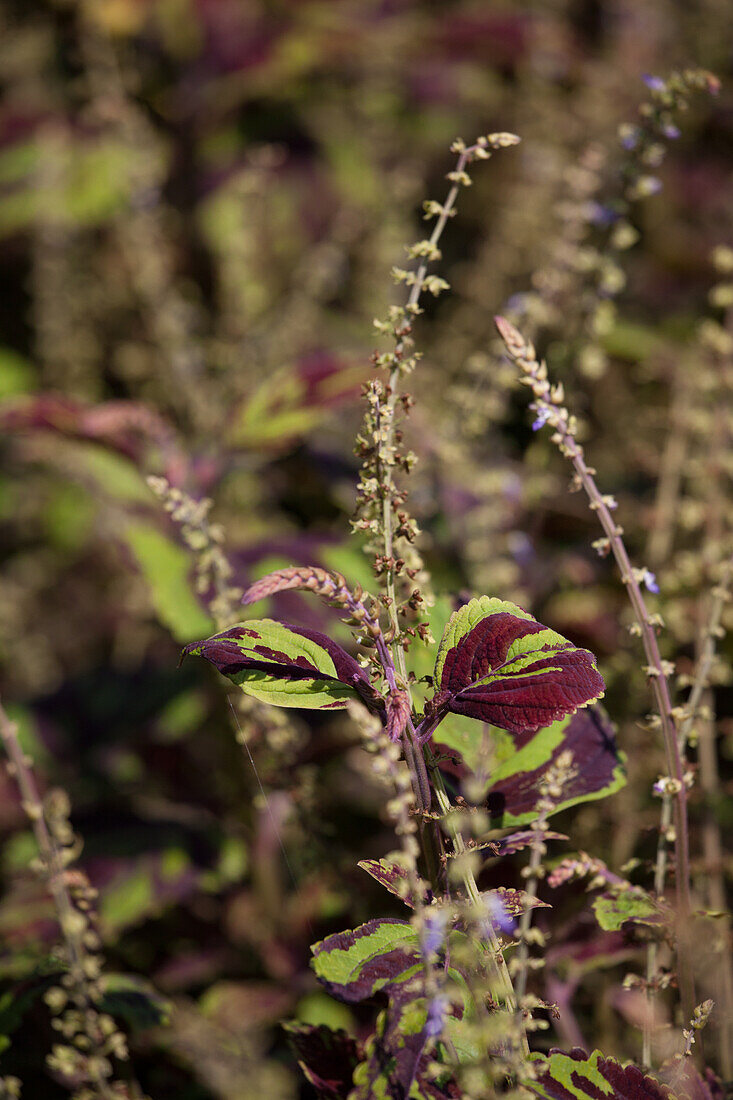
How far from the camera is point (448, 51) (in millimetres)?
2508

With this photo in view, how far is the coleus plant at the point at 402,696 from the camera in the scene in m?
0.54

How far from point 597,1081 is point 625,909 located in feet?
0.38

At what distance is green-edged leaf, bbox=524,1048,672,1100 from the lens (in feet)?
1.92

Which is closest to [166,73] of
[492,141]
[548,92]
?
[548,92]

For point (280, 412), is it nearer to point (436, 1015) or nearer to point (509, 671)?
point (509, 671)

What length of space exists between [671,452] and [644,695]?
1.38 feet

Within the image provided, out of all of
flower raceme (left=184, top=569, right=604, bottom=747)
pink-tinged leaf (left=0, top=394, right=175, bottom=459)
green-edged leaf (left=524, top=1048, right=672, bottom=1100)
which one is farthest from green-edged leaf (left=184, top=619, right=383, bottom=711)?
pink-tinged leaf (left=0, top=394, right=175, bottom=459)

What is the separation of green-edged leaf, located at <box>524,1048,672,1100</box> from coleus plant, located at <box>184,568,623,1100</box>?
6cm

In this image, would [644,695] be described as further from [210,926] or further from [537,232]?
[537,232]

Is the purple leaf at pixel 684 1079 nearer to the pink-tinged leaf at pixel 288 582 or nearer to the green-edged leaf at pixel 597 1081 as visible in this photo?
the green-edged leaf at pixel 597 1081

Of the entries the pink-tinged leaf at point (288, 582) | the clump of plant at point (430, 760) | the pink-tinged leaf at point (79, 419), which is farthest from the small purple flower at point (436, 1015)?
the pink-tinged leaf at point (79, 419)

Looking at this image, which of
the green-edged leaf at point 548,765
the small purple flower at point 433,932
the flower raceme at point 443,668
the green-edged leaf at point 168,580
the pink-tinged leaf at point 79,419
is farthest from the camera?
the pink-tinged leaf at point 79,419

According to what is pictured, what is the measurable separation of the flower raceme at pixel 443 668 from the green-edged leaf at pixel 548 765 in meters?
0.11

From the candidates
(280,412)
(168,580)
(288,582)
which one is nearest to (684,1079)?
(288,582)
